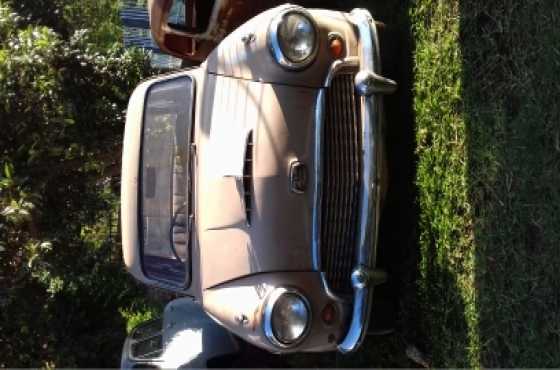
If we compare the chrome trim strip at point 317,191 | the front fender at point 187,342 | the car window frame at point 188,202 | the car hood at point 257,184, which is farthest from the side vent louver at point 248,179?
the front fender at point 187,342

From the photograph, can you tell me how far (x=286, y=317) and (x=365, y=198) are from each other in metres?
0.71

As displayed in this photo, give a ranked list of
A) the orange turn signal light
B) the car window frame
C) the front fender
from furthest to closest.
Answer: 1. the front fender
2. the car window frame
3. the orange turn signal light

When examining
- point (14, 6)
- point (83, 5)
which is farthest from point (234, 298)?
point (83, 5)

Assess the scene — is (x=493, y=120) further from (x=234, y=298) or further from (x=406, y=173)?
(x=234, y=298)

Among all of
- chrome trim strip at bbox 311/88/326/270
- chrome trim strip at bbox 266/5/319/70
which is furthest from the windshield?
chrome trim strip at bbox 311/88/326/270

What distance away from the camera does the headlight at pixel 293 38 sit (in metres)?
3.02

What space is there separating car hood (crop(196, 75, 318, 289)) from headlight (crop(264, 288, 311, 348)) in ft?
0.47

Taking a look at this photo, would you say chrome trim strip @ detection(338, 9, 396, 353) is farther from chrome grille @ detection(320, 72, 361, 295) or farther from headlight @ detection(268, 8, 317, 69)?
headlight @ detection(268, 8, 317, 69)

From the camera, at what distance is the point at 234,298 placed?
3.09 metres

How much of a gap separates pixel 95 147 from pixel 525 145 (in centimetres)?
453

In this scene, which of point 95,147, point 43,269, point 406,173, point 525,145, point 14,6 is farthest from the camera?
point 14,6

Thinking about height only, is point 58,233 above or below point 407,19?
below

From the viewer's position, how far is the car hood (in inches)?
116

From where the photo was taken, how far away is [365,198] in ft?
9.76
